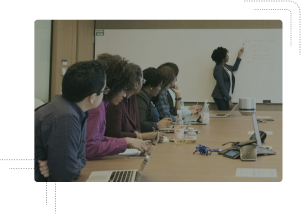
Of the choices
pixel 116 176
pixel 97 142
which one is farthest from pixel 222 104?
pixel 116 176

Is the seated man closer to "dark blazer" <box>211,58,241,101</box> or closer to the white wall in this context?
the white wall

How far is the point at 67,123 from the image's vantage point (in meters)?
1.30

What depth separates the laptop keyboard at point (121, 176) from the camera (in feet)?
4.51

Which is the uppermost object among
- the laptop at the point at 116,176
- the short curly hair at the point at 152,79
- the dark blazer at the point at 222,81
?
the dark blazer at the point at 222,81

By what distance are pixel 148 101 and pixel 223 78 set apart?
2843 mm

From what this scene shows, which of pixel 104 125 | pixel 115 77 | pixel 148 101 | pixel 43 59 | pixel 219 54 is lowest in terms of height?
pixel 104 125

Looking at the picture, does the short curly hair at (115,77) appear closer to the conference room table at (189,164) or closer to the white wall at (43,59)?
the conference room table at (189,164)

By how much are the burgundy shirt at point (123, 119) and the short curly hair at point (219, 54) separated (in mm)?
3124

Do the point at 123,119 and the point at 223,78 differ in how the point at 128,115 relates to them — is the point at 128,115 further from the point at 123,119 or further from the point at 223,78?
the point at 223,78

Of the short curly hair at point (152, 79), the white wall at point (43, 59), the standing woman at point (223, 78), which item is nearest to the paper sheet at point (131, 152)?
the short curly hair at point (152, 79)

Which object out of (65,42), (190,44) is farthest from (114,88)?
(190,44)

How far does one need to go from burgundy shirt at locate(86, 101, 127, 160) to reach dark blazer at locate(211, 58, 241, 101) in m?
3.79

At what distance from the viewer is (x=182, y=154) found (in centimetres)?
195
